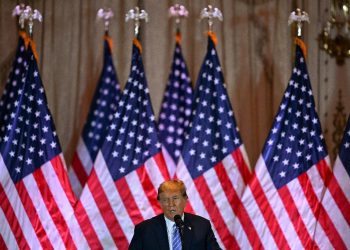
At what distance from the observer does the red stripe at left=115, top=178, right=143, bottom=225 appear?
6.70 metres

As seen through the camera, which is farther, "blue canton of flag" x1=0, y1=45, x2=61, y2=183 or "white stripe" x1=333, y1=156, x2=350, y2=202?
"blue canton of flag" x1=0, y1=45, x2=61, y2=183

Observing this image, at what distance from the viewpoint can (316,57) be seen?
313 inches

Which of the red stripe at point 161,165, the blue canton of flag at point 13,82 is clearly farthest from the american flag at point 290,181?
the blue canton of flag at point 13,82

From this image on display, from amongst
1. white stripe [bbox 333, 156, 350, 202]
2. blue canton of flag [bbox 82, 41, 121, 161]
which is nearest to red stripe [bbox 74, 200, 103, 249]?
blue canton of flag [bbox 82, 41, 121, 161]

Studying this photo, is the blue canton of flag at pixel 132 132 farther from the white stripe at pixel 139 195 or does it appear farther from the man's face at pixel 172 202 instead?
the man's face at pixel 172 202

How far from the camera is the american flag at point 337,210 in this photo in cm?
643

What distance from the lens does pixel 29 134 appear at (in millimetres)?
6742

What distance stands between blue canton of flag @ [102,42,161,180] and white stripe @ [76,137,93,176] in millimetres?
1156

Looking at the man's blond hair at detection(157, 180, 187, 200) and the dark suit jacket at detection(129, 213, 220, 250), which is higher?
the man's blond hair at detection(157, 180, 187, 200)

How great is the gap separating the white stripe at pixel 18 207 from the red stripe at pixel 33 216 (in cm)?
3

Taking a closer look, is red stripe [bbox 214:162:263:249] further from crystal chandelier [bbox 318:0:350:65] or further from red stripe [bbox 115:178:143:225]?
crystal chandelier [bbox 318:0:350:65]

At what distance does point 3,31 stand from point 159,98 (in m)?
2.13

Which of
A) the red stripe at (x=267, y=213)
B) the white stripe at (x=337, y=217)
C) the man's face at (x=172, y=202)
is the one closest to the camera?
the man's face at (x=172, y=202)

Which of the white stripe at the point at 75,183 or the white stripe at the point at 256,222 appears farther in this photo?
the white stripe at the point at 75,183
